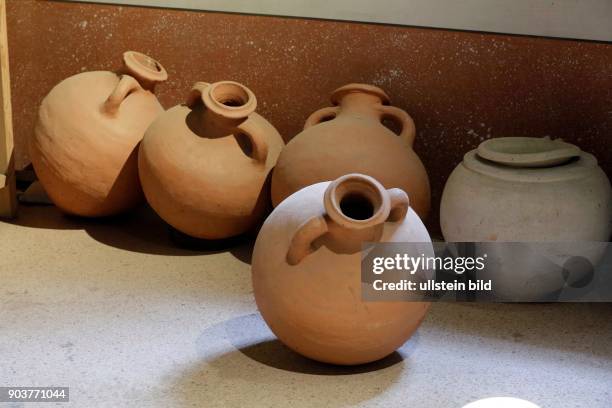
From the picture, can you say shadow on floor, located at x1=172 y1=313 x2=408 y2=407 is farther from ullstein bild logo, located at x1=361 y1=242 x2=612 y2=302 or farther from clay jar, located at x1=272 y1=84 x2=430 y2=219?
clay jar, located at x1=272 y1=84 x2=430 y2=219

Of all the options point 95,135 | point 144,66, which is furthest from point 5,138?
point 144,66

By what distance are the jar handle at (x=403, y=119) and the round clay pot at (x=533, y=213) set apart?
344mm

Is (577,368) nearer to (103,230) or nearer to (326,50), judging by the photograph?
(326,50)

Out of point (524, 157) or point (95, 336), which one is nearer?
point (95, 336)

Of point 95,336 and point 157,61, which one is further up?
point 157,61

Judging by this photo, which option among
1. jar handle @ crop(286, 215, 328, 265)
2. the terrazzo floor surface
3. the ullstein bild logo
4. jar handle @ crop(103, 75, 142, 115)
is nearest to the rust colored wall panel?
jar handle @ crop(103, 75, 142, 115)

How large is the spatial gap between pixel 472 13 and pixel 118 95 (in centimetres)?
139

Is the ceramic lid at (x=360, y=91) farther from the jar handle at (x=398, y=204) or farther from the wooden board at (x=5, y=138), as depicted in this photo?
the wooden board at (x=5, y=138)

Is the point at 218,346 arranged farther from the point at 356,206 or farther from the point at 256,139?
the point at 256,139

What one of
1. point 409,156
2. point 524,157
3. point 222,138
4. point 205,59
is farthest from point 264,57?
point 524,157

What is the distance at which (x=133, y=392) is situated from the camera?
8.07 feet

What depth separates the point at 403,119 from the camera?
3459mm

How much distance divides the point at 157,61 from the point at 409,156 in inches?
50.2

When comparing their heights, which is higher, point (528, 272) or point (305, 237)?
point (305, 237)
